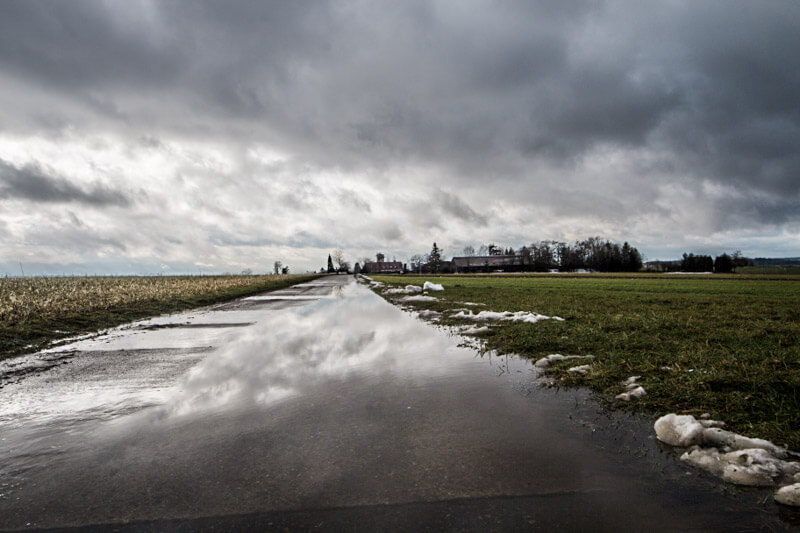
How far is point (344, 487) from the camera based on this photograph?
289 cm

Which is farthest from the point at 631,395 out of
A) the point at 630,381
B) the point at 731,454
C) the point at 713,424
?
the point at 731,454

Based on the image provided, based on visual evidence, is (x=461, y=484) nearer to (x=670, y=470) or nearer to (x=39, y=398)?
(x=670, y=470)

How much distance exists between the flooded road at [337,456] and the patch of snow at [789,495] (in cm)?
13

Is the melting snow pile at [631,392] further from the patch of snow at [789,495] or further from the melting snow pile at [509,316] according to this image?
the melting snow pile at [509,316]

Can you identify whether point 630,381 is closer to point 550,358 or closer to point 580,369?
point 580,369

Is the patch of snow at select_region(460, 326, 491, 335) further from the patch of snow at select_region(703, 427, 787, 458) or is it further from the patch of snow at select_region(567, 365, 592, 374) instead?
the patch of snow at select_region(703, 427, 787, 458)

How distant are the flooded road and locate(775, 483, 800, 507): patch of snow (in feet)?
0.42

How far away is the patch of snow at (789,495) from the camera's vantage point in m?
2.61

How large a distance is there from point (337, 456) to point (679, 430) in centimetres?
328

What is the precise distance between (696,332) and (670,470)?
25.8ft

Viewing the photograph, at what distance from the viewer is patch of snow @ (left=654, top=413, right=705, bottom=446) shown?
11.7 ft

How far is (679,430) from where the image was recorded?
3662mm

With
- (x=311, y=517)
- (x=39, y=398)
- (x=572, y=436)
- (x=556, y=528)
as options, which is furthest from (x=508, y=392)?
(x=39, y=398)

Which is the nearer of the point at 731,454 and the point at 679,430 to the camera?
the point at 731,454
